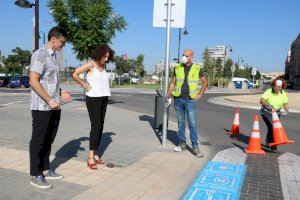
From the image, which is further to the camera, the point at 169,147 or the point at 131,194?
the point at 169,147

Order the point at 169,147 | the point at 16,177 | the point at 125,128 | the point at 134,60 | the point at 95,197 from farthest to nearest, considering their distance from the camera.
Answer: the point at 134,60 → the point at 125,128 → the point at 169,147 → the point at 16,177 → the point at 95,197

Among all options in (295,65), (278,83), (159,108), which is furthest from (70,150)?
(295,65)

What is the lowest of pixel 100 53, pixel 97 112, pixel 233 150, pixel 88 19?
pixel 233 150

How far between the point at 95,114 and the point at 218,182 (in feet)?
6.67

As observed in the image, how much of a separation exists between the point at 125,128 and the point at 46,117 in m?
5.50

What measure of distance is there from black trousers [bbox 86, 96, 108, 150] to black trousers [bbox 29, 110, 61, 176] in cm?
86

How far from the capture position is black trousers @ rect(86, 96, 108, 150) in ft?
19.3

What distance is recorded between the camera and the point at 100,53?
19.2 ft

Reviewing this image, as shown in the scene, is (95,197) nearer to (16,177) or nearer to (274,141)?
(16,177)

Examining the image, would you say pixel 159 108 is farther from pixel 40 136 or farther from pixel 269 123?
pixel 40 136

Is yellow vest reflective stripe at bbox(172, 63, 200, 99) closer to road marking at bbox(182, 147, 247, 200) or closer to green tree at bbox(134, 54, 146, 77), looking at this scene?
road marking at bbox(182, 147, 247, 200)

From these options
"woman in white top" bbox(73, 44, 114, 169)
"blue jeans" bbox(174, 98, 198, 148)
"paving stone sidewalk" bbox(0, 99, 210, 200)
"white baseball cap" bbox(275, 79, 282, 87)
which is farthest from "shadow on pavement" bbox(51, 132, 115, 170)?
"white baseball cap" bbox(275, 79, 282, 87)

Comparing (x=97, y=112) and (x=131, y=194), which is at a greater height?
(x=97, y=112)

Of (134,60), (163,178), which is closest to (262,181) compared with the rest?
(163,178)
